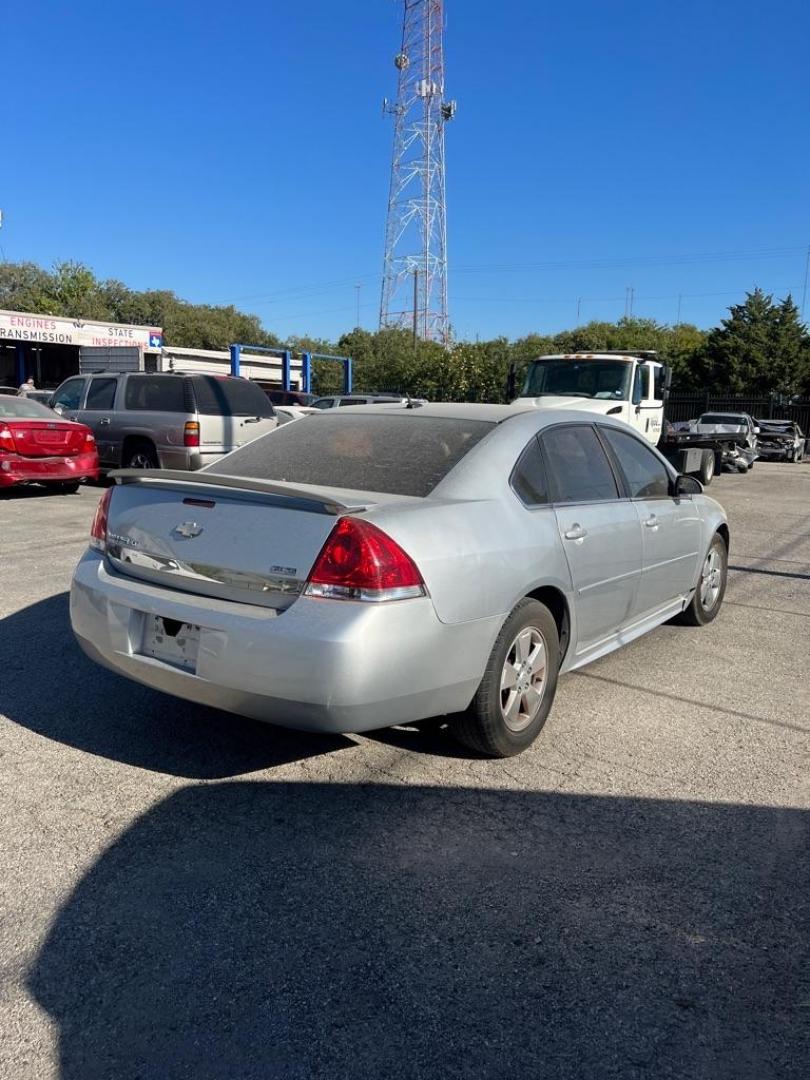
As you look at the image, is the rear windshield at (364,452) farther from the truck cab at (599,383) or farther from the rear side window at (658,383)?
the rear side window at (658,383)

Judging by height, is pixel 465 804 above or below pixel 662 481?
below

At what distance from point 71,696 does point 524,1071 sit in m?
3.11

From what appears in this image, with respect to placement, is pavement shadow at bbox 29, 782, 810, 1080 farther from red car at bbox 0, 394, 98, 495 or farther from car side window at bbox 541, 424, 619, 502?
red car at bbox 0, 394, 98, 495

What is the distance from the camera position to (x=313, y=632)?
125 inches

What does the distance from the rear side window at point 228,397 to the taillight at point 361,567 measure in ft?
32.4

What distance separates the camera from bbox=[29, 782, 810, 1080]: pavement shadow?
2184mm

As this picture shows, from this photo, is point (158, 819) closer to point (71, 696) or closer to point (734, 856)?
point (71, 696)

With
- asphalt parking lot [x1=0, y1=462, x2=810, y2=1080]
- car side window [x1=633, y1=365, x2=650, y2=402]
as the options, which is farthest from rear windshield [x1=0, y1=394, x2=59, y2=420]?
car side window [x1=633, y1=365, x2=650, y2=402]

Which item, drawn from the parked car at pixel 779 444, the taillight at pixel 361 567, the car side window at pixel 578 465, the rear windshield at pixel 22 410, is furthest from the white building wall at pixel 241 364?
the taillight at pixel 361 567

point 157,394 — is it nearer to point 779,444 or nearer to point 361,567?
point 361,567

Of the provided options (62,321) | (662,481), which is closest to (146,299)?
(62,321)

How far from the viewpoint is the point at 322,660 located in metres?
3.14

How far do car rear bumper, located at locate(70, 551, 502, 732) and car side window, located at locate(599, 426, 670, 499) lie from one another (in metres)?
1.86

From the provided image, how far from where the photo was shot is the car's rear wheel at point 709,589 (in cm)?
614
